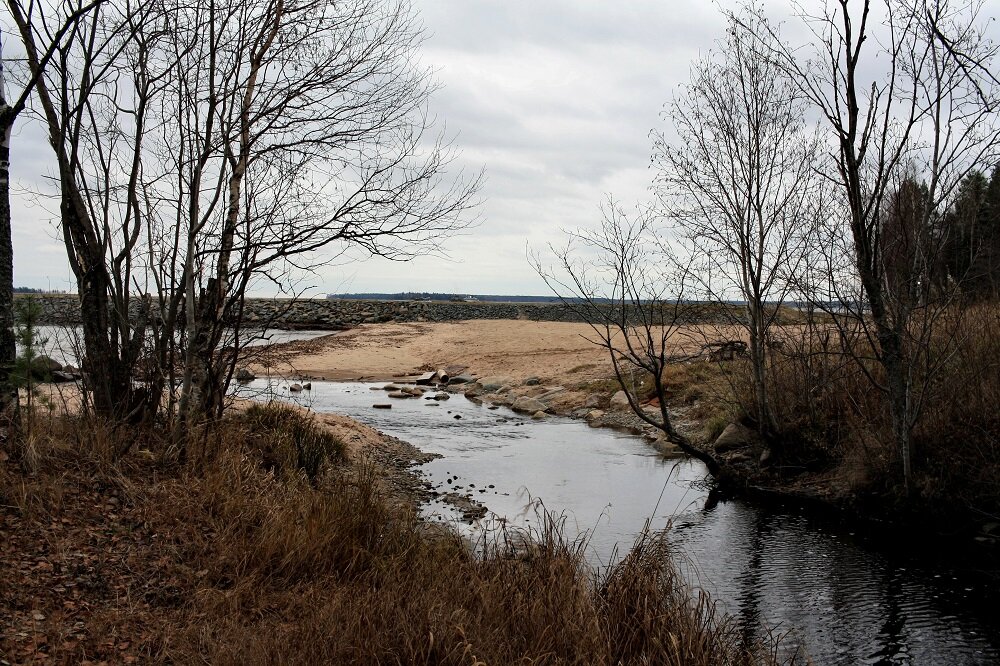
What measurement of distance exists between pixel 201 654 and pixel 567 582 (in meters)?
2.40

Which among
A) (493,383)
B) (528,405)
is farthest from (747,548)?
(493,383)

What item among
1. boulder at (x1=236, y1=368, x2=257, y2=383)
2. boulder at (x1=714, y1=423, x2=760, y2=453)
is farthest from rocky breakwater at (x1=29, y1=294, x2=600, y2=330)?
boulder at (x1=236, y1=368, x2=257, y2=383)

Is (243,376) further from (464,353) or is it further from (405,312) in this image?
(405,312)

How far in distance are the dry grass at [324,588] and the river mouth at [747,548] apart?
0.87 meters

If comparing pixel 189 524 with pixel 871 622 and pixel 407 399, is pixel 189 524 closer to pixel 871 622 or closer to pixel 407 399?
pixel 871 622

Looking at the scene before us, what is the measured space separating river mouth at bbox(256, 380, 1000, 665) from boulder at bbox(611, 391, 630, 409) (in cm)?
289

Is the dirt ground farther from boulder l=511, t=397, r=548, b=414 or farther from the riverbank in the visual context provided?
boulder l=511, t=397, r=548, b=414

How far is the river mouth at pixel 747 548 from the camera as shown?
21.1 feet

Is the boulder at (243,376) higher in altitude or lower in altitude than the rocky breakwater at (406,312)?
lower

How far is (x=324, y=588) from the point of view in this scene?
18.7ft

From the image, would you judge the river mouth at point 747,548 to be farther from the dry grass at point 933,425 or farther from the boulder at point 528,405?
the boulder at point 528,405

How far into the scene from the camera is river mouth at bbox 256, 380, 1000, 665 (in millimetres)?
6430

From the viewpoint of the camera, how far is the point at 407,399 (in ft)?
71.5

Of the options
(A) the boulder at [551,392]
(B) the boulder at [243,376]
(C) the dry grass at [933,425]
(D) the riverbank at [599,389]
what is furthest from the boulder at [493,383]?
(B) the boulder at [243,376]
